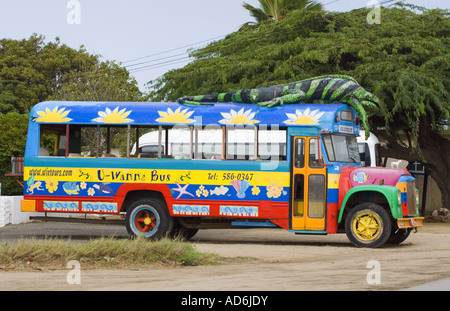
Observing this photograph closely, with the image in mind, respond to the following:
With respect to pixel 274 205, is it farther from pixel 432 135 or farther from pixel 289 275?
pixel 432 135

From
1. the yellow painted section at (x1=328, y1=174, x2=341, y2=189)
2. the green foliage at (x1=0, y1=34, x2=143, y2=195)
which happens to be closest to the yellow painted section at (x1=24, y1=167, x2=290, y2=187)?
the yellow painted section at (x1=328, y1=174, x2=341, y2=189)

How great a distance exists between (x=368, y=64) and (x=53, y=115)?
416 inches

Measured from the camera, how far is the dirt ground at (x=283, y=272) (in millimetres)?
10945

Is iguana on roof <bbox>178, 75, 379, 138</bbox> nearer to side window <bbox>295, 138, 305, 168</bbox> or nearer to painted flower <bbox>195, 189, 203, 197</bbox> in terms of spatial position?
side window <bbox>295, 138, 305, 168</bbox>

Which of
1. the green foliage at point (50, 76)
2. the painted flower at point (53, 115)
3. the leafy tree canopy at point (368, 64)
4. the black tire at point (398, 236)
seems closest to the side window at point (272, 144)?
the black tire at point (398, 236)

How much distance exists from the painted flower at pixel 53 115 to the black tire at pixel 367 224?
6970 millimetres

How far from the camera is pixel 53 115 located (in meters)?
19.2

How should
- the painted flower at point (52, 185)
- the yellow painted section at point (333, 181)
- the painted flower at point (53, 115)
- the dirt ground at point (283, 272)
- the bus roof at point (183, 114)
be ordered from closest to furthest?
the dirt ground at point (283, 272), the yellow painted section at point (333, 181), the bus roof at point (183, 114), the painted flower at point (52, 185), the painted flower at point (53, 115)

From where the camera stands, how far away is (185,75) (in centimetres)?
2870

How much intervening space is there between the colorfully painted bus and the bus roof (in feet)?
0.08

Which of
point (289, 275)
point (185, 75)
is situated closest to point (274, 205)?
point (289, 275)

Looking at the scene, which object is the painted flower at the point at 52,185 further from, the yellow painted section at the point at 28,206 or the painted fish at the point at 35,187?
the yellow painted section at the point at 28,206

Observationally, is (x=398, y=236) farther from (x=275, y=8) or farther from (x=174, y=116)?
(x=275, y=8)
